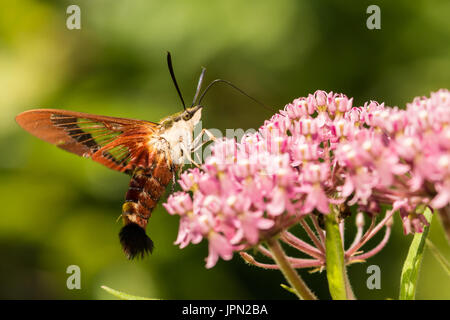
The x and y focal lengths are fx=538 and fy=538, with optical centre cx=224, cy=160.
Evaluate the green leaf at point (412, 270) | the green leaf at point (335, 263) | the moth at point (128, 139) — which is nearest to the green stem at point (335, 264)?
the green leaf at point (335, 263)

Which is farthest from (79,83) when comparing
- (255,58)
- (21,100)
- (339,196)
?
(339,196)

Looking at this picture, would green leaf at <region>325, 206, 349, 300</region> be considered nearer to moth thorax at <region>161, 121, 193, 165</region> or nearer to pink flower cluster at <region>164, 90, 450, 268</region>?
pink flower cluster at <region>164, 90, 450, 268</region>

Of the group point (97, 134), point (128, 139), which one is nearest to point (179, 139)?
point (128, 139)

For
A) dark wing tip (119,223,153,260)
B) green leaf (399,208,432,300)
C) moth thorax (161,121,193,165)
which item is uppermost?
moth thorax (161,121,193,165)

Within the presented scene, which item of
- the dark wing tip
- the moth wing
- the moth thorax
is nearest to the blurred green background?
the moth wing

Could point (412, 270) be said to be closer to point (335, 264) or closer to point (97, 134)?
point (335, 264)
